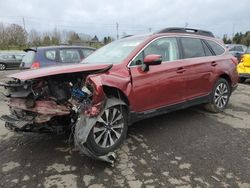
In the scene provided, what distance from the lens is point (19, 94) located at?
379 centimetres

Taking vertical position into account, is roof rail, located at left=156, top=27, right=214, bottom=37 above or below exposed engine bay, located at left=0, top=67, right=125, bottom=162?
above

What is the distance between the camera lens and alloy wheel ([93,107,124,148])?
147 inches

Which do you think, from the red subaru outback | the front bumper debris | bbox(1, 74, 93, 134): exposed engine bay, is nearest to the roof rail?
the red subaru outback

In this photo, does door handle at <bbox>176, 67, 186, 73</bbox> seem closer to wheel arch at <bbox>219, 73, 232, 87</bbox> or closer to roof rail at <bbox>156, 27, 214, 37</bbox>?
roof rail at <bbox>156, 27, 214, 37</bbox>

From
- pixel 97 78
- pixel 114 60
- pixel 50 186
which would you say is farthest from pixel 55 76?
pixel 50 186

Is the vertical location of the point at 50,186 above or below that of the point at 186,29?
below

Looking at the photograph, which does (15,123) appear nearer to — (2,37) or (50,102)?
(50,102)

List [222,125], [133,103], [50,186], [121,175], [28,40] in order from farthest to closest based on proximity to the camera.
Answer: [28,40] → [222,125] → [133,103] → [121,175] → [50,186]

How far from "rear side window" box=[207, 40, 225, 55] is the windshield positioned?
78.1 inches

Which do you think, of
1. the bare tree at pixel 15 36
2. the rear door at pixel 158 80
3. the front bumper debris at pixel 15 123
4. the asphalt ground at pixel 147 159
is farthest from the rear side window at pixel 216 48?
the bare tree at pixel 15 36

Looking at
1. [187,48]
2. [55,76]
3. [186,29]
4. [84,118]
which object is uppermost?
[186,29]

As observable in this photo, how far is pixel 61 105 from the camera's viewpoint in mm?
3664

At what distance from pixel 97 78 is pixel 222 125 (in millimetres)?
2893

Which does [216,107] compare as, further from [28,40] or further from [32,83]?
[28,40]
